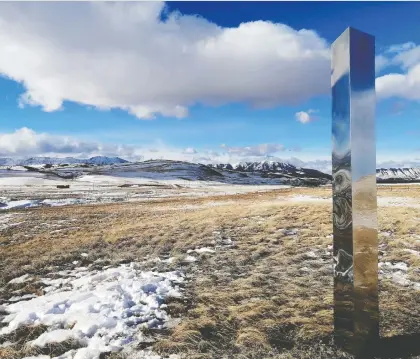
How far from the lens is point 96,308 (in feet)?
20.7

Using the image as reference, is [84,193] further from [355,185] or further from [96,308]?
[355,185]

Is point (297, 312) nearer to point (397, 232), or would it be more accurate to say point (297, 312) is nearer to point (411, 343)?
point (411, 343)

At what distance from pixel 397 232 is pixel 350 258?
9.41 metres

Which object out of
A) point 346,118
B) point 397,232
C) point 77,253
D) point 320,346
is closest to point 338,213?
point 346,118

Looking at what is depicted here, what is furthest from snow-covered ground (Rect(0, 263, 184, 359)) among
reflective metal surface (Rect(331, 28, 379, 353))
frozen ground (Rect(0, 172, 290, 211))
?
frozen ground (Rect(0, 172, 290, 211))

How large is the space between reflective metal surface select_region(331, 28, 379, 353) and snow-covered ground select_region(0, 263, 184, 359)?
3331 mm

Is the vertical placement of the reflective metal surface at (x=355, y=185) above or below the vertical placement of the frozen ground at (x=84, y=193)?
above

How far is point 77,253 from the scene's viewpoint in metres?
11.4

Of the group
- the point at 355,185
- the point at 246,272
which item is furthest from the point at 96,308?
the point at 355,185

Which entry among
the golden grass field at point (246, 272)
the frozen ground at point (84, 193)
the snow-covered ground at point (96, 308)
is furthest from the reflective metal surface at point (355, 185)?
the frozen ground at point (84, 193)

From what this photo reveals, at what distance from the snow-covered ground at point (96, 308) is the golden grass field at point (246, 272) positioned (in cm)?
34

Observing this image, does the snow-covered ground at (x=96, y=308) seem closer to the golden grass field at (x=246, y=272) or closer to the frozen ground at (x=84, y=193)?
the golden grass field at (x=246, y=272)

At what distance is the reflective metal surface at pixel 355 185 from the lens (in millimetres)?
4250

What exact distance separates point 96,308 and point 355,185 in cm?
570
